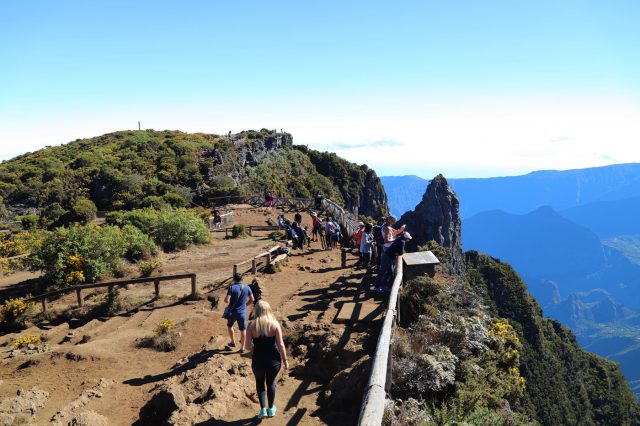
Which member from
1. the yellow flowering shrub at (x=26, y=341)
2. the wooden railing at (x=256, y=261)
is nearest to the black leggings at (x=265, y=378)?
the wooden railing at (x=256, y=261)

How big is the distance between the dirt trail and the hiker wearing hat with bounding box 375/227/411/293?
0.91m

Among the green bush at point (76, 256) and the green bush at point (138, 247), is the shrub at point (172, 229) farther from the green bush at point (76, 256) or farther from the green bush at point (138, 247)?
the green bush at point (76, 256)

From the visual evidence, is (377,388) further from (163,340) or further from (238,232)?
Answer: (238,232)

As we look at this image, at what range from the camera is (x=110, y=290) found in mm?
13695

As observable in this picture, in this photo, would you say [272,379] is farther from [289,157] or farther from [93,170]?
[289,157]

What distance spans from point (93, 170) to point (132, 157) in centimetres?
554

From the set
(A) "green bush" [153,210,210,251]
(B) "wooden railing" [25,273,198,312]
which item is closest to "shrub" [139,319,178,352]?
(B) "wooden railing" [25,273,198,312]

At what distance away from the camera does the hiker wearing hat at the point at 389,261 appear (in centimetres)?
944

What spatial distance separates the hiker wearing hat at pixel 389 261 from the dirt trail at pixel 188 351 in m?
0.91

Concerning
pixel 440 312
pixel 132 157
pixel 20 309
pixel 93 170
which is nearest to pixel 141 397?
pixel 440 312

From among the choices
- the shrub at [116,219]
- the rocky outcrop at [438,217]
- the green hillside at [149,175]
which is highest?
the green hillside at [149,175]

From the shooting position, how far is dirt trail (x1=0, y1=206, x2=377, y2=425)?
6747 mm

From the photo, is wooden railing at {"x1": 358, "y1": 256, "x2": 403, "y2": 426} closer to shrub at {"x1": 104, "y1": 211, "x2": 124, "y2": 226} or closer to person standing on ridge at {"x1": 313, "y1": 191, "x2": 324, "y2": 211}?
shrub at {"x1": 104, "y1": 211, "x2": 124, "y2": 226}

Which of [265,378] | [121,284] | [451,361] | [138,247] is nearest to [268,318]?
[265,378]
